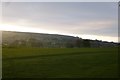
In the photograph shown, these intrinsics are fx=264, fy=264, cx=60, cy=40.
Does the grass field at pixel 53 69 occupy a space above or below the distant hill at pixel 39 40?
below

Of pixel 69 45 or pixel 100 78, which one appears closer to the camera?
pixel 100 78

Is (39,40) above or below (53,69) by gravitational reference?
above

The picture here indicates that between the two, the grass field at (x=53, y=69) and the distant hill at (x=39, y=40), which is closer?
the grass field at (x=53, y=69)

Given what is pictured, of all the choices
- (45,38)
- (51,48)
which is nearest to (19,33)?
(45,38)

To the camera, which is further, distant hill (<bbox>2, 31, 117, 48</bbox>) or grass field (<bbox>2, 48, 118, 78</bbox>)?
distant hill (<bbox>2, 31, 117, 48</bbox>)

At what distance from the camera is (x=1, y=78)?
1638 cm

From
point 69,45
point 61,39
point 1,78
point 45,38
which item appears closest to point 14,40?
point 45,38

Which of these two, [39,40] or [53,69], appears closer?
[53,69]

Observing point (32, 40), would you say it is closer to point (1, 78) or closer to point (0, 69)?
point (0, 69)

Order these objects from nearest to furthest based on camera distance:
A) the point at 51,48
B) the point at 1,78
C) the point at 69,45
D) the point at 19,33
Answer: the point at 1,78 → the point at 19,33 → the point at 51,48 → the point at 69,45

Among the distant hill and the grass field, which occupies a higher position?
the distant hill

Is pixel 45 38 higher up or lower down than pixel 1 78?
higher up

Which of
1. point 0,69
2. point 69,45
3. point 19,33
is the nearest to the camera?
point 0,69

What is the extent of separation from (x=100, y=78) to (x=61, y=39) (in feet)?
63.7
